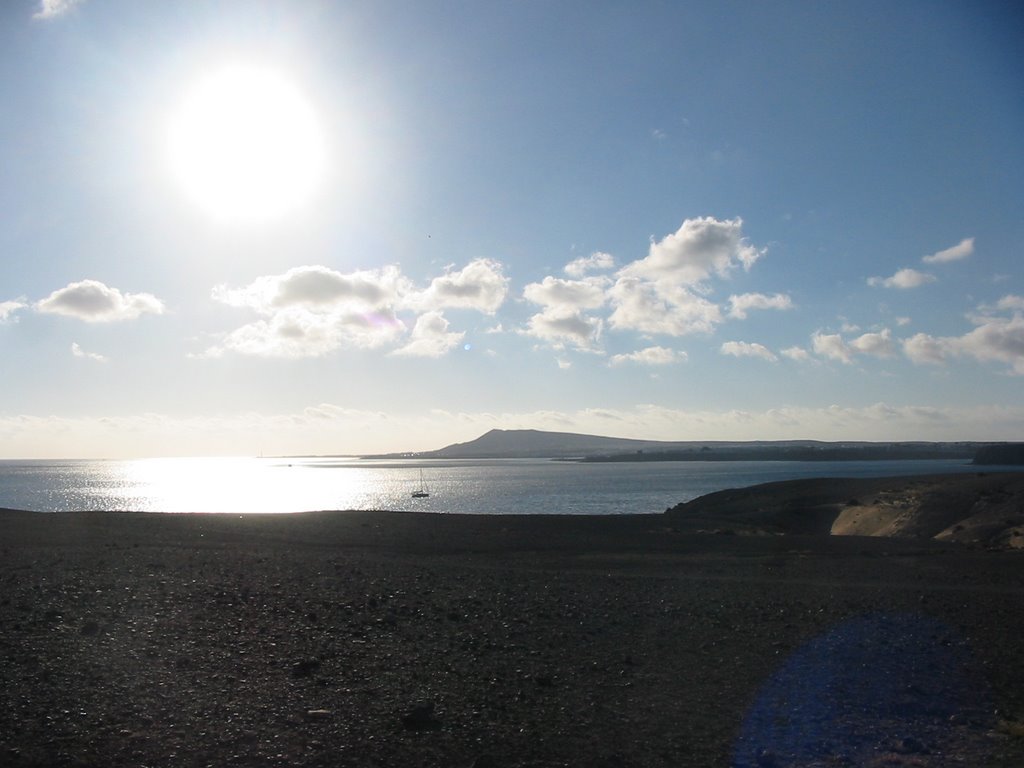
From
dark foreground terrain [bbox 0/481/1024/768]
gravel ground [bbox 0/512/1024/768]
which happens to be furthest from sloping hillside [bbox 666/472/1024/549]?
dark foreground terrain [bbox 0/481/1024/768]

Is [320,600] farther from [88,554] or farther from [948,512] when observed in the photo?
[948,512]

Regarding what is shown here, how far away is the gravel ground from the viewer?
6.79 m

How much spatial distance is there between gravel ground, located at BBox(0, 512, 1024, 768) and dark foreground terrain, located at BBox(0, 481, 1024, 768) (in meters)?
0.04

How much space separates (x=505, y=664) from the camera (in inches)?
372

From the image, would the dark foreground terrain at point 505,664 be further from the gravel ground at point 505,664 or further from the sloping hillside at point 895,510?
the sloping hillside at point 895,510

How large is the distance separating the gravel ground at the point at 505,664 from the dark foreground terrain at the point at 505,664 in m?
0.04

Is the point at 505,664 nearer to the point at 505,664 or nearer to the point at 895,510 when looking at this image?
the point at 505,664

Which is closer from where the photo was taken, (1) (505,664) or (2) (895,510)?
(1) (505,664)

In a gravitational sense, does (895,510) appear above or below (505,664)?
below

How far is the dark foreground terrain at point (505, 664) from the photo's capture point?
6.79 m

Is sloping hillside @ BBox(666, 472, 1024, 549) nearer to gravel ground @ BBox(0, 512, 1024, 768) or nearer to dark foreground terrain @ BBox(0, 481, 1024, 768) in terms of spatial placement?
gravel ground @ BBox(0, 512, 1024, 768)

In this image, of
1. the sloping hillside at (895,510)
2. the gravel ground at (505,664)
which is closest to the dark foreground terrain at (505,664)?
the gravel ground at (505,664)

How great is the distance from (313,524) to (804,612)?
2253 cm

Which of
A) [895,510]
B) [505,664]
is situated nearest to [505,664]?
[505,664]
